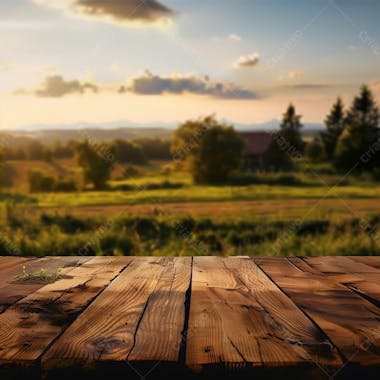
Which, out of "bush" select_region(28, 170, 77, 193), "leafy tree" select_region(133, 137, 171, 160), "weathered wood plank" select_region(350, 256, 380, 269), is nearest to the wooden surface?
"weathered wood plank" select_region(350, 256, 380, 269)

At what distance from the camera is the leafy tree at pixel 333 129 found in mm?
47125

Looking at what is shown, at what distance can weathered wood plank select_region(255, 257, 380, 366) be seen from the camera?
1245 mm

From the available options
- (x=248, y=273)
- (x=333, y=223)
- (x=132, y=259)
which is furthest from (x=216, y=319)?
(x=333, y=223)

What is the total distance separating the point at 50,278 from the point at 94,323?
2.44ft

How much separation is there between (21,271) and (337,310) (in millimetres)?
1435

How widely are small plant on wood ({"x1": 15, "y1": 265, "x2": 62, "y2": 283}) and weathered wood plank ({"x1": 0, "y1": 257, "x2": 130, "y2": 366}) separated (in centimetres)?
5

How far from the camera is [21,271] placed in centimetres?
231

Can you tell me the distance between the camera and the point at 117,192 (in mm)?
30281

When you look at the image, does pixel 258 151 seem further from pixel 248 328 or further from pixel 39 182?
pixel 248 328

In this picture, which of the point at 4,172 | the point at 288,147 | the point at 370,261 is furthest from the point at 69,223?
the point at 288,147

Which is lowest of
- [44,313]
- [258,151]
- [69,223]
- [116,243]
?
[69,223]

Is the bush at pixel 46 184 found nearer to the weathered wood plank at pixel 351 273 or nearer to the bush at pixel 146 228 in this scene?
the bush at pixel 146 228

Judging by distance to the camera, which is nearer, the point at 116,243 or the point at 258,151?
the point at 116,243

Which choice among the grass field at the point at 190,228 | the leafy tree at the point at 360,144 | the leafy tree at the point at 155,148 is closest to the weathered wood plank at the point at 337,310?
the grass field at the point at 190,228
